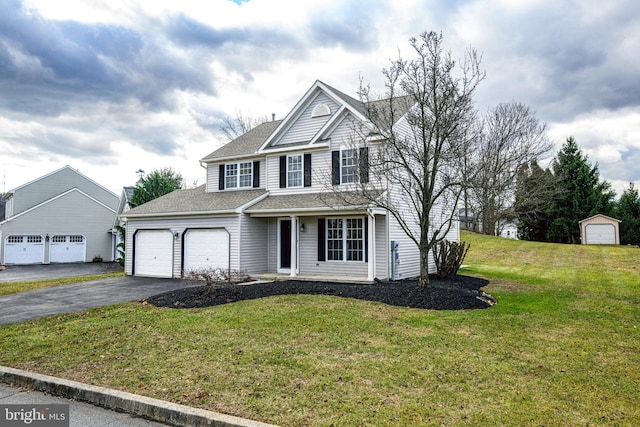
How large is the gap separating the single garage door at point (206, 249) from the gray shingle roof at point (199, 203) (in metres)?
0.96

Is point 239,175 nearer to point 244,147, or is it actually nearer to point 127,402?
point 244,147

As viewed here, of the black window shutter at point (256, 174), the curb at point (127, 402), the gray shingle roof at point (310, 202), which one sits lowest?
the curb at point (127, 402)

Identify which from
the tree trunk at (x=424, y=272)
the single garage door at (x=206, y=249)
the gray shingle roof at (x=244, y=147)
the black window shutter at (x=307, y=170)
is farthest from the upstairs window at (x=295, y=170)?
the tree trunk at (x=424, y=272)

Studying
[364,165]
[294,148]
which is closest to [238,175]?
[294,148]

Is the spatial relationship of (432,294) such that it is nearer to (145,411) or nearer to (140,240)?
(145,411)

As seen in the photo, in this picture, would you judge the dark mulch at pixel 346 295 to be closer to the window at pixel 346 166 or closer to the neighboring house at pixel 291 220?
the neighboring house at pixel 291 220

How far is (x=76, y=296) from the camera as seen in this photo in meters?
13.2

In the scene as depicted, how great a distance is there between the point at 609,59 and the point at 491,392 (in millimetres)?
14771

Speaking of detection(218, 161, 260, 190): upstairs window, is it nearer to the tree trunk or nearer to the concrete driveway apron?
the concrete driveway apron

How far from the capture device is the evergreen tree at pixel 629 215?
34812 millimetres

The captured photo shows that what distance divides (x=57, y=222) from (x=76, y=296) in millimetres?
24577

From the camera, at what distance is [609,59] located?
14383mm

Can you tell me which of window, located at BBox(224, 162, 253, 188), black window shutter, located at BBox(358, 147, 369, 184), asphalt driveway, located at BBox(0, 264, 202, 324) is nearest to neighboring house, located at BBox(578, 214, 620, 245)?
black window shutter, located at BBox(358, 147, 369, 184)

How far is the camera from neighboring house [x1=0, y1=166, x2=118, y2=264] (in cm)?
3172
